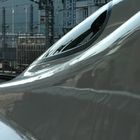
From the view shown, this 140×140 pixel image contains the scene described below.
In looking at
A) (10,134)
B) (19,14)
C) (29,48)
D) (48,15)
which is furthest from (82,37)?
(19,14)

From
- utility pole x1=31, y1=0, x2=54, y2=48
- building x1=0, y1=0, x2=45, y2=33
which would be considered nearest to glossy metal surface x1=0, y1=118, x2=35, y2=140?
utility pole x1=31, y1=0, x2=54, y2=48

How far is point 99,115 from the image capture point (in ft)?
6.61

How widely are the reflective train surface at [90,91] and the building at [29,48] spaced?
35.5 metres

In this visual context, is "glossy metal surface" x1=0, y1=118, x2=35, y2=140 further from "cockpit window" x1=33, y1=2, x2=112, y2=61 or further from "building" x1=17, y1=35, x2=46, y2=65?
"building" x1=17, y1=35, x2=46, y2=65

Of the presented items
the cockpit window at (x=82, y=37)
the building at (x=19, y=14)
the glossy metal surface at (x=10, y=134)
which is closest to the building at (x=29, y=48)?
the building at (x=19, y=14)

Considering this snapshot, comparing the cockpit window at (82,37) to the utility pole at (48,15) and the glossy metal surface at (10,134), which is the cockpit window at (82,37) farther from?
the utility pole at (48,15)

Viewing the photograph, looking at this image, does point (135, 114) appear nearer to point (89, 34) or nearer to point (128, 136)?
point (128, 136)

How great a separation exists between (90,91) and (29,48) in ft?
122

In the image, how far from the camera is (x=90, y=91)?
213 centimetres

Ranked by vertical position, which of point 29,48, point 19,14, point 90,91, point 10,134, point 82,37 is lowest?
point 29,48

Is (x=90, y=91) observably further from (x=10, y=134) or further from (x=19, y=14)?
(x=19, y=14)

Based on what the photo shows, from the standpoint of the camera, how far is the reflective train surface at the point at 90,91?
191cm

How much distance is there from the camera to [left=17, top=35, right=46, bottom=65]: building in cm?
3869

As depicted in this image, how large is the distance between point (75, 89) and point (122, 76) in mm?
331
